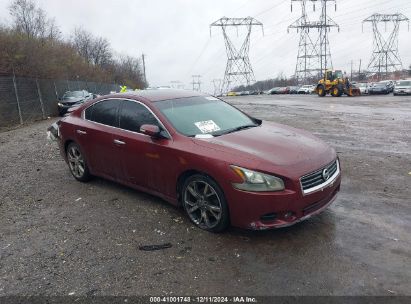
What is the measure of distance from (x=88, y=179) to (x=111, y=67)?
2667 inches

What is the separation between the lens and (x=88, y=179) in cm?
655

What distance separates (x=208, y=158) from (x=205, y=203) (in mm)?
536

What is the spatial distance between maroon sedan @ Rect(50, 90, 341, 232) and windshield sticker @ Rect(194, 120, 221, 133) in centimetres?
1

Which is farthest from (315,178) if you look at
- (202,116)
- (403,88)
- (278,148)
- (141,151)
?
(403,88)

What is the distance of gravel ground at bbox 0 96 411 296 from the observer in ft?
11.3

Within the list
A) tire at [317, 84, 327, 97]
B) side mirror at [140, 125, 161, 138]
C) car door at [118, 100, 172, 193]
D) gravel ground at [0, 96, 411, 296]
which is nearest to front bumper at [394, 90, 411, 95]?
tire at [317, 84, 327, 97]

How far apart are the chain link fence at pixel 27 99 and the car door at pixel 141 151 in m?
14.5

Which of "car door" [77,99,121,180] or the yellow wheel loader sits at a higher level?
"car door" [77,99,121,180]

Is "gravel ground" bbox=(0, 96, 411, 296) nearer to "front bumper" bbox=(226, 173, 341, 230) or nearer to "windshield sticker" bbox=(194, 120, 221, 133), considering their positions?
"front bumper" bbox=(226, 173, 341, 230)

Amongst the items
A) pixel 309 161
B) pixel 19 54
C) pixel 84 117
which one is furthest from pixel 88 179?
pixel 19 54

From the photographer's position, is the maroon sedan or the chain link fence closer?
the maroon sedan

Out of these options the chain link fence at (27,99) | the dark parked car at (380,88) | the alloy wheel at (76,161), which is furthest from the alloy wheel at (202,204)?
the dark parked car at (380,88)

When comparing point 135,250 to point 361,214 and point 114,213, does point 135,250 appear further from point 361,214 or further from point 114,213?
point 361,214

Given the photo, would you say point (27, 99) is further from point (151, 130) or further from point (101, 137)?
point (151, 130)
